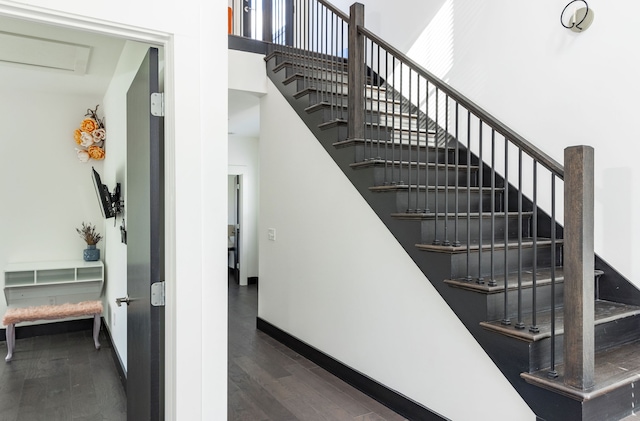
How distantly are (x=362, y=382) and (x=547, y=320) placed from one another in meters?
1.39

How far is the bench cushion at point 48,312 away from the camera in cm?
381

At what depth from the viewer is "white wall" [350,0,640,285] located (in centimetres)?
251

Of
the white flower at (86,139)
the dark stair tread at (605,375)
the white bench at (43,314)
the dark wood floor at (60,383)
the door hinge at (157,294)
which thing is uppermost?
the white flower at (86,139)

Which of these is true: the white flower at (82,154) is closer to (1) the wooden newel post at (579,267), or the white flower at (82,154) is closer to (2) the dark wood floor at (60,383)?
(2) the dark wood floor at (60,383)

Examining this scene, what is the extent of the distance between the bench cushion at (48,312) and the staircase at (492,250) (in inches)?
111

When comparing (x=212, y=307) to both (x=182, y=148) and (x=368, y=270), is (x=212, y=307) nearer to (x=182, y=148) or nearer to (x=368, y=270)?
(x=182, y=148)

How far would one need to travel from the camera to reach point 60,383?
10.7ft

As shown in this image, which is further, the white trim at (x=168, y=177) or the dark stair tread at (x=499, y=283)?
the dark stair tread at (x=499, y=283)

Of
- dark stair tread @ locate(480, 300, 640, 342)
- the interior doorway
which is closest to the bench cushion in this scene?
the interior doorway

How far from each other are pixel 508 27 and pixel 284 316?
3.19 m

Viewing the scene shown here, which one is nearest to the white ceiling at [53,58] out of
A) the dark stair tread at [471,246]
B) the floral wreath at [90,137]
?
the floral wreath at [90,137]

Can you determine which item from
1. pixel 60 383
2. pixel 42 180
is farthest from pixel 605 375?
pixel 42 180

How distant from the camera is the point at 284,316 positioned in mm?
4082

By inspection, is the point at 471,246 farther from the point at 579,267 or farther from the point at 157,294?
the point at 157,294
